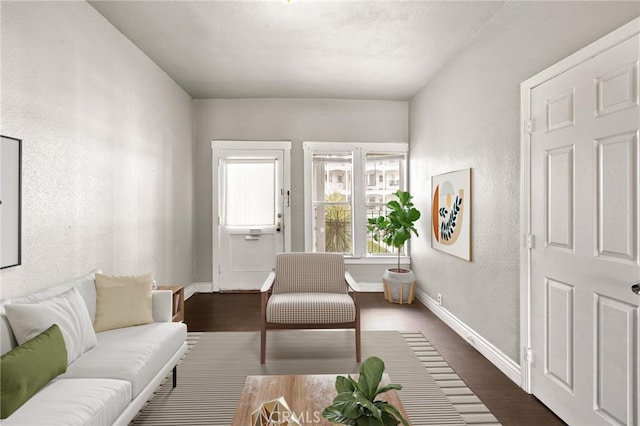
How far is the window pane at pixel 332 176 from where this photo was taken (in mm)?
5605

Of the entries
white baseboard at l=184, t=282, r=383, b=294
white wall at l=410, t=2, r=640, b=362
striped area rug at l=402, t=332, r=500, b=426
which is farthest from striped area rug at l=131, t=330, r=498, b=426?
white baseboard at l=184, t=282, r=383, b=294

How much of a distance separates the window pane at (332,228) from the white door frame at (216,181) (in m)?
0.42

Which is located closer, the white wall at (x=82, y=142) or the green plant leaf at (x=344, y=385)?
the green plant leaf at (x=344, y=385)

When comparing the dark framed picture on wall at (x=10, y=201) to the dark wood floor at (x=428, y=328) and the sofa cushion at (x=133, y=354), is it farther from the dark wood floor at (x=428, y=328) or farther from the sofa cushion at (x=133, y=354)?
the dark wood floor at (x=428, y=328)

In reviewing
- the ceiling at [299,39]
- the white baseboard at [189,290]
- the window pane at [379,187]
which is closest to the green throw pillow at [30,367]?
the ceiling at [299,39]

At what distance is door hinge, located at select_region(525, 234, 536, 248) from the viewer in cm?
255

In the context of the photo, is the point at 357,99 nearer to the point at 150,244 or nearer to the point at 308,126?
the point at 308,126

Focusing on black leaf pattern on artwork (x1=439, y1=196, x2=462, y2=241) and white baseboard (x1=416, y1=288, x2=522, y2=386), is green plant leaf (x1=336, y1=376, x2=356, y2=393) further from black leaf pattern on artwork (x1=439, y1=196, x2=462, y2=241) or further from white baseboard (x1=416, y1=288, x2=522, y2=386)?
black leaf pattern on artwork (x1=439, y1=196, x2=462, y2=241)

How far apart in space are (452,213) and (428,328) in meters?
1.24

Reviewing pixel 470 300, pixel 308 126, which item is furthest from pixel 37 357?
pixel 308 126

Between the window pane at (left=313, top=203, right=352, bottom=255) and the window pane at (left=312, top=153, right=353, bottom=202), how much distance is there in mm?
155

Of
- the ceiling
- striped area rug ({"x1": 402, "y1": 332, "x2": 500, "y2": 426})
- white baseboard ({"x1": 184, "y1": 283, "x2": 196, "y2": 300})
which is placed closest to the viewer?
striped area rug ({"x1": 402, "y1": 332, "x2": 500, "y2": 426})

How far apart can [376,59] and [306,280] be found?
2.48 metres

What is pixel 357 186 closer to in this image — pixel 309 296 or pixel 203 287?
pixel 309 296
